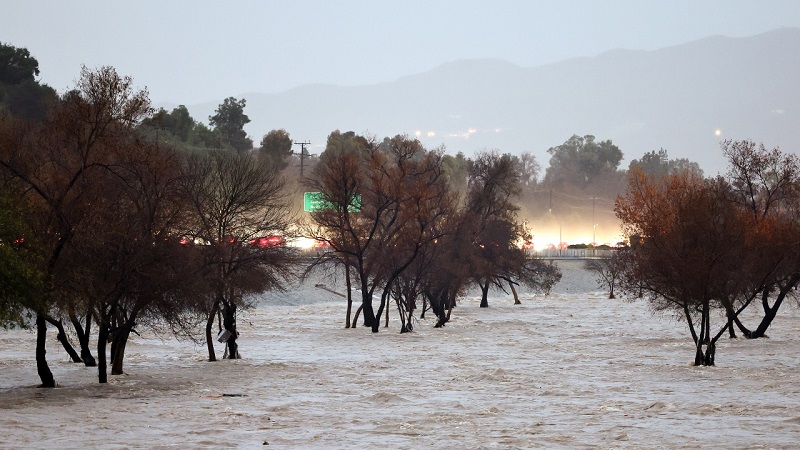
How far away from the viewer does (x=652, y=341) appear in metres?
54.4

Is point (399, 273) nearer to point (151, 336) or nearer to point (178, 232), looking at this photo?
point (151, 336)

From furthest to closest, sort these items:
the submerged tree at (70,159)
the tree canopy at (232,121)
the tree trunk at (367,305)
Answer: the tree canopy at (232,121), the tree trunk at (367,305), the submerged tree at (70,159)

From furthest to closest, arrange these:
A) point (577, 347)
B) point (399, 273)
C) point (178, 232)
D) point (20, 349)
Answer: point (399, 273) < point (577, 347) < point (20, 349) < point (178, 232)

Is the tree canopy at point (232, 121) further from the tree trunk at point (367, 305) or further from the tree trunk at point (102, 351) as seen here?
the tree trunk at point (102, 351)

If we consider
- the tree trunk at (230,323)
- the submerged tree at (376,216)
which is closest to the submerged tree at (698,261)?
the tree trunk at (230,323)

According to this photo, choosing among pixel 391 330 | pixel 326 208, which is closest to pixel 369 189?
pixel 326 208

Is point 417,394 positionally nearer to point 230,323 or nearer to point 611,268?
point 230,323

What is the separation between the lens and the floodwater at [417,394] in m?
23.9

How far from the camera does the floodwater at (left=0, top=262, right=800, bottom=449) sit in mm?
23875

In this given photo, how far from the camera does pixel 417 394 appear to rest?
106ft

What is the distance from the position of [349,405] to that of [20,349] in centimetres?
2206

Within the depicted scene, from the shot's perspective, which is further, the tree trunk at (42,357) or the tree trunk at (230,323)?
the tree trunk at (230,323)

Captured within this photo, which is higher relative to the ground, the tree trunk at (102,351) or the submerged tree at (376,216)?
the submerged tree at (376,216)

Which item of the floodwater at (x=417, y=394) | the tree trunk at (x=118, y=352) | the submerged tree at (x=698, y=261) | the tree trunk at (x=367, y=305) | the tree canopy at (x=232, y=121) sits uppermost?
the tree canopy at (x=232, y=121)
